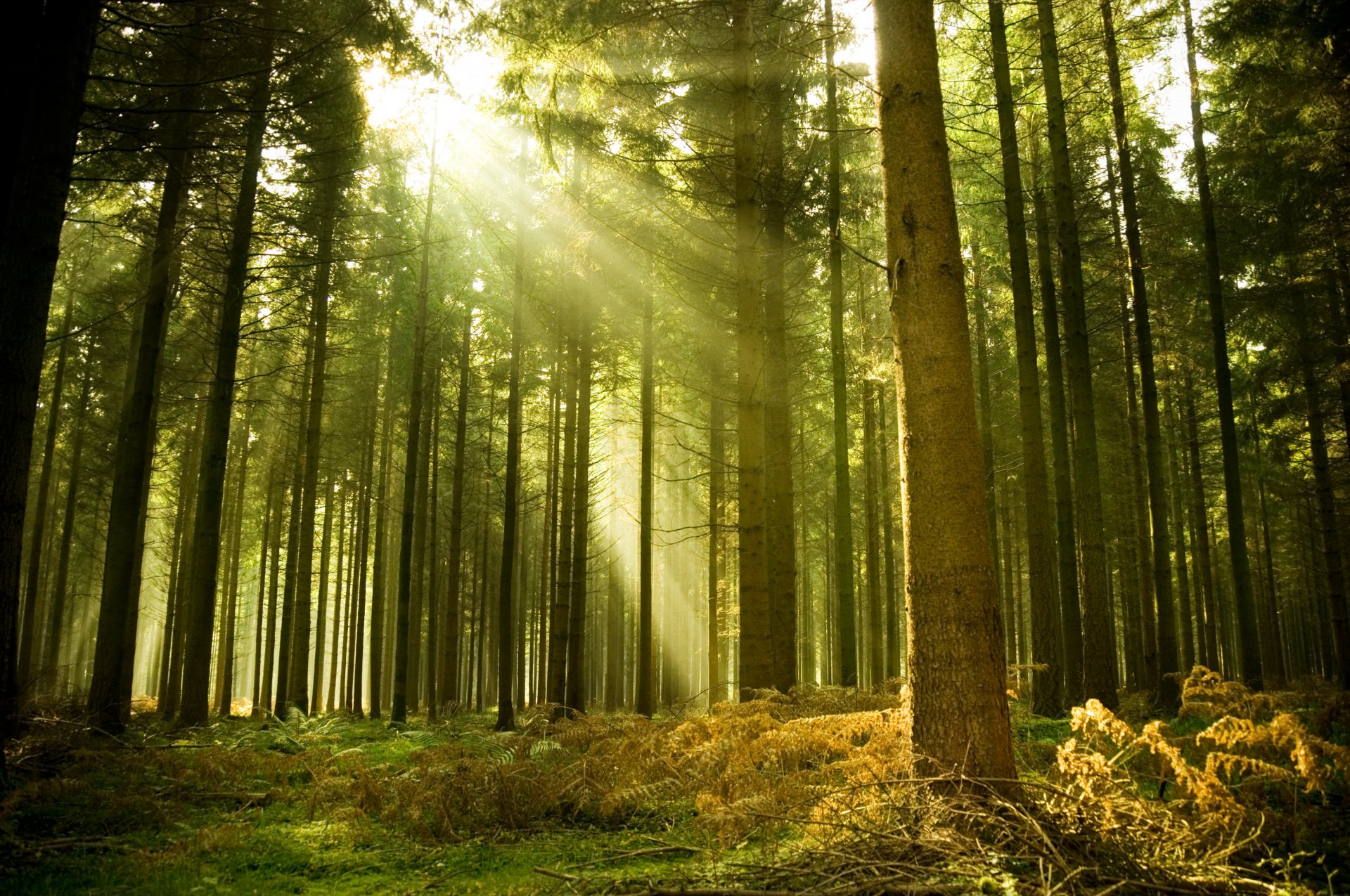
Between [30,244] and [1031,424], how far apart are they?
11.1 meters

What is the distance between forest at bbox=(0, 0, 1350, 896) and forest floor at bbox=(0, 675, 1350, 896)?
4 centimetres

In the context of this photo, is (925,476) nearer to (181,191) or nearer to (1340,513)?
(181,191)

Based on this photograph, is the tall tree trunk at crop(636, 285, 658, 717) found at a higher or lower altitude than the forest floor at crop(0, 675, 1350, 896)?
higher

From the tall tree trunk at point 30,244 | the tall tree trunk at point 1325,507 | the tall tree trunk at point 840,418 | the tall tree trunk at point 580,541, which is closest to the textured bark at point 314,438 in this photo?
the tall tree trunk at point 580,541

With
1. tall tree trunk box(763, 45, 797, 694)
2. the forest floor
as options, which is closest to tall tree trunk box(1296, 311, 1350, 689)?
the forest floor

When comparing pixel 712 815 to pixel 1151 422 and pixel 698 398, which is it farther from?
pixel 698 398

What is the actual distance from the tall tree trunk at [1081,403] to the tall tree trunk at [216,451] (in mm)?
11492

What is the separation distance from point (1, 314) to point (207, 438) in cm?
600

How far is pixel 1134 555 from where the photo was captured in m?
22.8

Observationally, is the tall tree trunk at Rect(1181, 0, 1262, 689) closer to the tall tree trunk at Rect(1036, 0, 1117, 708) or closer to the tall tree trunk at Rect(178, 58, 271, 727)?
the tall tree trunk at Rect(1036, 0, 1117, 708)

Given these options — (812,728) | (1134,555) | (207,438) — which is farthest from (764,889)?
(1134,555)

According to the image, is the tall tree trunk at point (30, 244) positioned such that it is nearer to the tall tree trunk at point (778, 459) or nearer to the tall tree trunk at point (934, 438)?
the tall tree trunk at point (934, 438)

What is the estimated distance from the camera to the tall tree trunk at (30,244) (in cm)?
541

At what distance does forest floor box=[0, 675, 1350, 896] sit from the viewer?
2.96m
